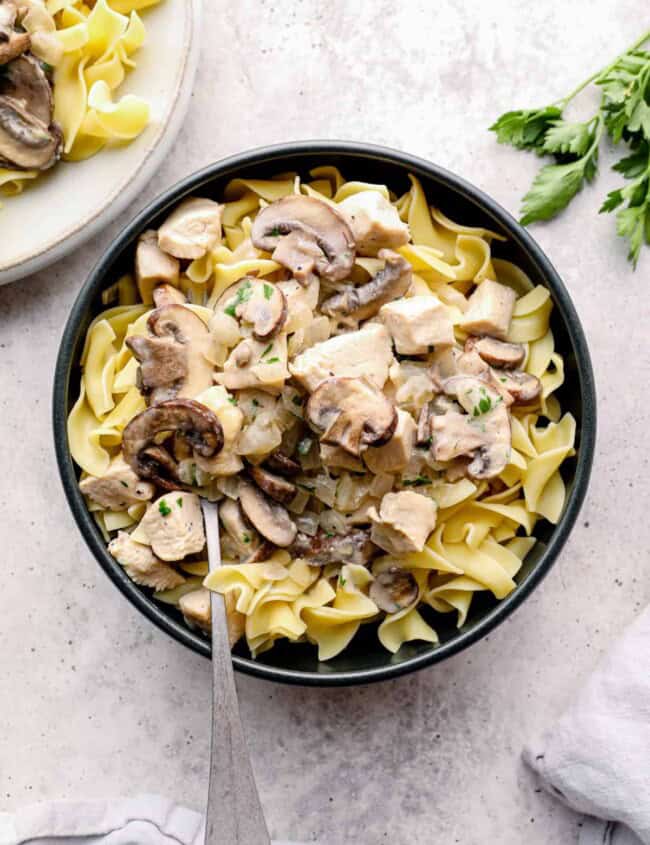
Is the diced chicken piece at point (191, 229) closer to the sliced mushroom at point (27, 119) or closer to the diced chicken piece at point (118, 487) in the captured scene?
the sliced mushroom at point (27, 119)

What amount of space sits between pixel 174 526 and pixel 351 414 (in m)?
0.68

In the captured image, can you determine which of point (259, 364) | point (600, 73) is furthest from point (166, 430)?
point (600, 73)

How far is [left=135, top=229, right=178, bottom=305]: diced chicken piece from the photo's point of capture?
11.6 ft

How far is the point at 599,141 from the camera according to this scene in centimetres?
395

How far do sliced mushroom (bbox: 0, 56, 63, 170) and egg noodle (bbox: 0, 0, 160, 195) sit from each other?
0.05 metres

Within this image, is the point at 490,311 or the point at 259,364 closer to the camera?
the point at 259,364

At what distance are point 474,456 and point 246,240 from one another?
3.63 feet

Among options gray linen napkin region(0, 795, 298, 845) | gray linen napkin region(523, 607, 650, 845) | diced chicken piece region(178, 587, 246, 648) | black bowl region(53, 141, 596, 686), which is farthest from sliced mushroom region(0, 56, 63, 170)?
gray linen napkin region(523, 607, 650, 845)

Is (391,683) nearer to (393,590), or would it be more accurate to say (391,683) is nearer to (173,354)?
(393,590)

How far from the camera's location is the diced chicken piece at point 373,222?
133 inches

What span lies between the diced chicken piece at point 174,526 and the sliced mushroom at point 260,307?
589 mm

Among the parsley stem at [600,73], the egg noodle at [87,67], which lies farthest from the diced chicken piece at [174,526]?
the parsley stem at [600,73]

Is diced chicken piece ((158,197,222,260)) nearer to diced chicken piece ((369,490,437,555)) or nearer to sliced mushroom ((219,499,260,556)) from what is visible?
sliced mushroom ((219,499,260,556))

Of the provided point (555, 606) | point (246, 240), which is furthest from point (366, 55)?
point (555, 606)
